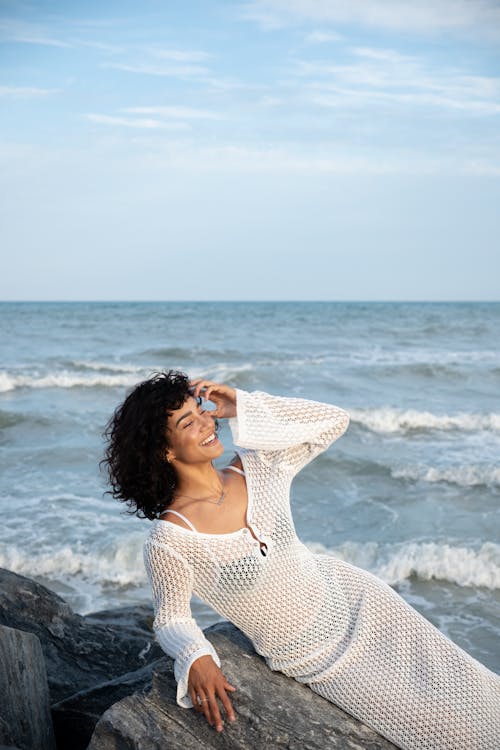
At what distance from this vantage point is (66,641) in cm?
418

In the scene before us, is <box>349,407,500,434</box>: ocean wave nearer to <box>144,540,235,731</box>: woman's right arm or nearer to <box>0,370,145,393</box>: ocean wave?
<box>0,370,145,393</box>: ocean wave

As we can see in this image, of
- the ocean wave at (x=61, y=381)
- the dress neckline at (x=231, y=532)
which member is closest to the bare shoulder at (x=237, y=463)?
the dress neckline at (x=231, y=532)

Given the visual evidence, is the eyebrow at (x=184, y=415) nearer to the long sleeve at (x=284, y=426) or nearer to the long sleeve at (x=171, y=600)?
the long sleeve at (x=284, y=426)

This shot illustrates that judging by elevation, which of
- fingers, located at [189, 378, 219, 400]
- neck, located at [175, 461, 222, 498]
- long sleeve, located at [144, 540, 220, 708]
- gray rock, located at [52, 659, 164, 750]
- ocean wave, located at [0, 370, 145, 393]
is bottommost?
ocean wave, located at [0, 370, 145, 393]

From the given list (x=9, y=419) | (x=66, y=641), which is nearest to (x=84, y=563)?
(x=66, y=641)

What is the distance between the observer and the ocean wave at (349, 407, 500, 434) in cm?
1432

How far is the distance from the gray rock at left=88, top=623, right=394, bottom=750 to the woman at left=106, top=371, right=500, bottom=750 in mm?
58

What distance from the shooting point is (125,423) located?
311cm

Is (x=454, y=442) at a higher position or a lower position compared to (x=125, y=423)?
lower

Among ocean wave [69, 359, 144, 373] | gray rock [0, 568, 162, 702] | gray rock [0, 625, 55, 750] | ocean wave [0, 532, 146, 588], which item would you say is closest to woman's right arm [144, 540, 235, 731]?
gray rock [0, 625, 55, 750]

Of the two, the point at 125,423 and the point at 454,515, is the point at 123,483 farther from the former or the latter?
the point at 454,515

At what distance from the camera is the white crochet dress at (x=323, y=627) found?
3000mm

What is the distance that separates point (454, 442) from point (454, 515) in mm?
4251

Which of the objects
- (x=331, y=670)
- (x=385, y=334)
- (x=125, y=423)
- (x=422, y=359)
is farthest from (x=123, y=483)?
(x=385, y=334)
